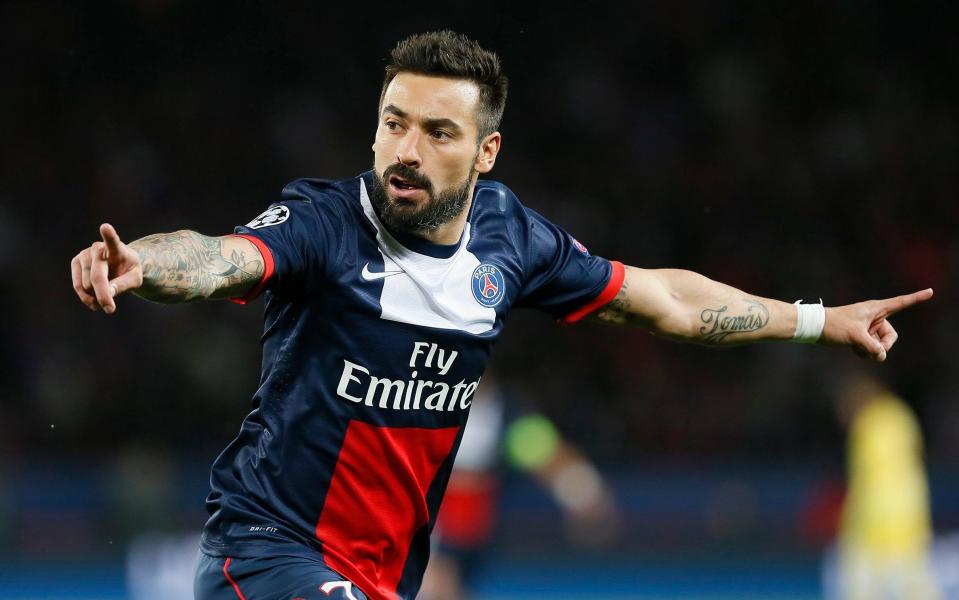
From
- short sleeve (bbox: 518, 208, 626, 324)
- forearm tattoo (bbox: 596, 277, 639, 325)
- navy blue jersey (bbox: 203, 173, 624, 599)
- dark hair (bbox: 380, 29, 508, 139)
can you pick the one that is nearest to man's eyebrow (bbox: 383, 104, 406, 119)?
dark hair (bbox: 380, 29, 508, 139)

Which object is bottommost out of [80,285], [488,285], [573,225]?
[80,285]

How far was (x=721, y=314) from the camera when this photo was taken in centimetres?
486

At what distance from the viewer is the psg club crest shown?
13.9 feet

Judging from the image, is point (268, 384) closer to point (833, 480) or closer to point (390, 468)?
point (390, 468)

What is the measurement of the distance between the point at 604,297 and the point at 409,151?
1.00 meters

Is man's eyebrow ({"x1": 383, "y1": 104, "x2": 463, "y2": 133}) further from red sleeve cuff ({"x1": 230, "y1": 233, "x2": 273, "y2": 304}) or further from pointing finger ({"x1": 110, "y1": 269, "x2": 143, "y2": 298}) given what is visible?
pointing finger ({"x1": 110, "y1": 269, "x2": 143, "y2": 298})

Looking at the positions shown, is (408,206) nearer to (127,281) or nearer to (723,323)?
(127,281)

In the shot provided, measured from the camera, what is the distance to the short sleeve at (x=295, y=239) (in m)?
3.78

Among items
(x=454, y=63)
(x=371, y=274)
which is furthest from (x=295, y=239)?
(x=454, y=63)

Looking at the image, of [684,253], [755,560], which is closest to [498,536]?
[755,560]

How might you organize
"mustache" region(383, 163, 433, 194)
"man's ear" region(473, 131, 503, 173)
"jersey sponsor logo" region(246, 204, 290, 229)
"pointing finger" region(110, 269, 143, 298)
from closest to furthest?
1. "pointing finger" region(110, 269, 143, 298)
2. "jersey sponsor logo" region(246, 204, 290, 229)
3. "mustache" region(383, 163, 433, 194)
4. "man's ear" region(473, 131, 503, 173)

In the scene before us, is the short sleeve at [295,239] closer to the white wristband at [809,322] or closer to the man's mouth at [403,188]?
the man's mouth at [403,188]

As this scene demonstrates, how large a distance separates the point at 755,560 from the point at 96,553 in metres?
5.55

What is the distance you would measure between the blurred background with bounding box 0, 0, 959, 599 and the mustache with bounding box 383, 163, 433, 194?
7.53 metres
